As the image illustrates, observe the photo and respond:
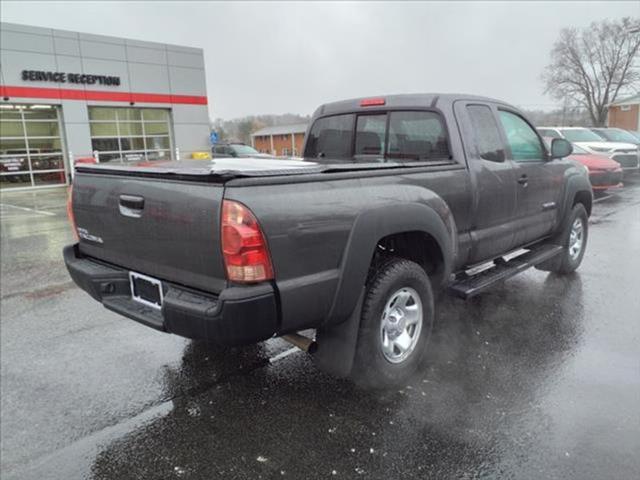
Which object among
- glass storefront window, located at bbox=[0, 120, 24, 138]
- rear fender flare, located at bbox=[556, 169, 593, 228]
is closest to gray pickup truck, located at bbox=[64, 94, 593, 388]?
rear fender flare, located at bbox=[556, 169, 593, 228]

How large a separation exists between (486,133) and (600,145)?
45.6 feet

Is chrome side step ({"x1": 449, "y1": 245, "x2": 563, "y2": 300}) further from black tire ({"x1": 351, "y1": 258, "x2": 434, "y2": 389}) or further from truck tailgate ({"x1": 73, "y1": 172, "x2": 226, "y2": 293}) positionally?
truck tailgate ({"x1": 73, "y1": 172, "x2": 226, "y2": 293})

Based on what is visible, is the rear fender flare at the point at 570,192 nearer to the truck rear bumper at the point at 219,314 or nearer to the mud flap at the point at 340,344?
the mud flap at the point at 340,344

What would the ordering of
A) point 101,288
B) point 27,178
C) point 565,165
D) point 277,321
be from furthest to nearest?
1. point 27,178
2. point 565,165
3. point 101,288
4. point 277,321

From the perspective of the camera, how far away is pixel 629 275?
579 centimetres

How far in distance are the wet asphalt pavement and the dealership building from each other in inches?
650

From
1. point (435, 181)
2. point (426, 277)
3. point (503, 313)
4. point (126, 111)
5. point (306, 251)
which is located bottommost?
point (503, 313)

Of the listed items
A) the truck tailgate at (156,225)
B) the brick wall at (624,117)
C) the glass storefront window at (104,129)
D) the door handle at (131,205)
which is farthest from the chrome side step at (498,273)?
the brick wall at (624,117)

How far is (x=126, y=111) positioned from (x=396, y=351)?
24371 mm

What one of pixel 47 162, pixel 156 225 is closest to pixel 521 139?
pixel 156 225

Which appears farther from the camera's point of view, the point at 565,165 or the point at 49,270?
the point at 49,270

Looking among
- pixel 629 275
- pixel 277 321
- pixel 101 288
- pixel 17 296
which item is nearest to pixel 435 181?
pixel 277 321

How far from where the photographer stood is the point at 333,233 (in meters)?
2.67

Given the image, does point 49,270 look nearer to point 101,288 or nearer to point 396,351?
point 101,288
